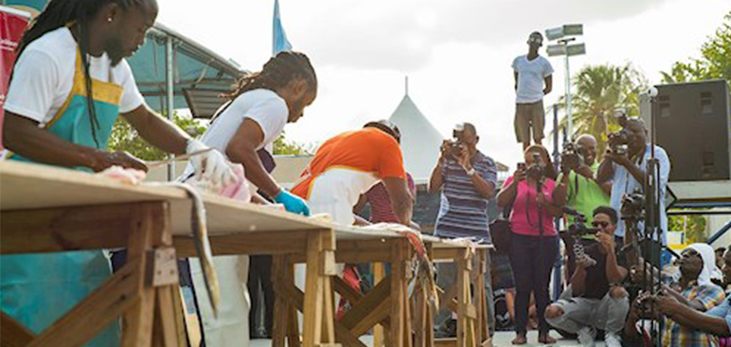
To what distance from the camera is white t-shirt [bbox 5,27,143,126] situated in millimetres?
2451

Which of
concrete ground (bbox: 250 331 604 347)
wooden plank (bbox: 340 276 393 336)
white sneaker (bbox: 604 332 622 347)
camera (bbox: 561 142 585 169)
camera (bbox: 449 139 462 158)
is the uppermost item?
camera (bbox: 449 139 462 158)

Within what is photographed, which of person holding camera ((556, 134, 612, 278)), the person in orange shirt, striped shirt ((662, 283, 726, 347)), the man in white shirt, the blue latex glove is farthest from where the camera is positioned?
the man in white shirt

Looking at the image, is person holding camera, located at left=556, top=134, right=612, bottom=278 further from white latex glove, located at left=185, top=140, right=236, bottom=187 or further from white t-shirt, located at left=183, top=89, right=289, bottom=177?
white latex glove, located at left=185, top=140, right=236, bottom=187

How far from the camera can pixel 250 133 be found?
12.1ft

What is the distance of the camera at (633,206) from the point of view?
6117 millimetres

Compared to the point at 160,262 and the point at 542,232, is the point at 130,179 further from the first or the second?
the point at 542,232

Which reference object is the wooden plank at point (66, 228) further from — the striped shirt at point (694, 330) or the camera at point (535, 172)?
the camera at point (535, 172)

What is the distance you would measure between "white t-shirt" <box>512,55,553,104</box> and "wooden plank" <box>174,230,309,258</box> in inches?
263

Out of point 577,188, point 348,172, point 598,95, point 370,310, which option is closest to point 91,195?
point 370,310

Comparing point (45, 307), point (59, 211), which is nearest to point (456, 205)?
point (45, 307)

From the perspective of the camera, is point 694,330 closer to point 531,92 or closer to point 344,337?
point 344,337

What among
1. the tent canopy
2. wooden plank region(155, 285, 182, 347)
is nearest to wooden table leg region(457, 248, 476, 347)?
wooden plank region(155, 285, 182, 347)

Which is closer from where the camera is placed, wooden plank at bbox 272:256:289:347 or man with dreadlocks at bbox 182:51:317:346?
man with dreadlocks at bbox 182:51:317:346

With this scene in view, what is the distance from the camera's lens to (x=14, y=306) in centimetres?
258
